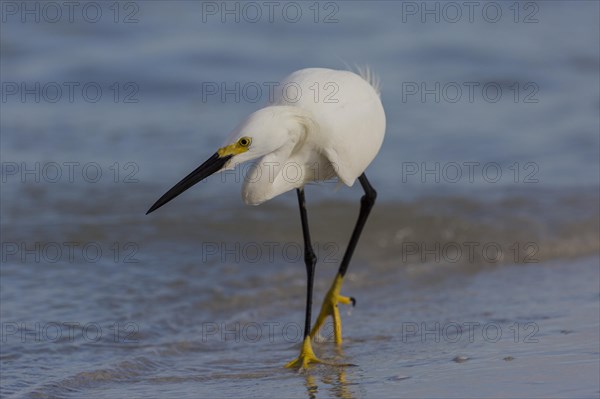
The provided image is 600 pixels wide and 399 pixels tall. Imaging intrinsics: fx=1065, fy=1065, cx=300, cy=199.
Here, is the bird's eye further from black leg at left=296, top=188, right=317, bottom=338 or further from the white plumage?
black leg at left=296, top=188, right=317, bottom=338

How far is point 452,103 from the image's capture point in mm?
13711

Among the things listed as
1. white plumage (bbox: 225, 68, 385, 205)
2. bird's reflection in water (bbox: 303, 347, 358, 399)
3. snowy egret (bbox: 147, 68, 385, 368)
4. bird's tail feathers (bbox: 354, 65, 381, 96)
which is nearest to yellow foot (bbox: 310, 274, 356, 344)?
snowy egret (bbox: 147, 68, 385, 368)

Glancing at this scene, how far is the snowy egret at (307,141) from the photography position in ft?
20.4

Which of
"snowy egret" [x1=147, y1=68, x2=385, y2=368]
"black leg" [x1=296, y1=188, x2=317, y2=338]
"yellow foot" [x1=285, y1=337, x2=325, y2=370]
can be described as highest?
"snowy egret" [x1=147, y1=68, x2=385, y2=368]

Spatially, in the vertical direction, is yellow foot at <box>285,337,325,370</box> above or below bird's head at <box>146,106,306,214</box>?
below

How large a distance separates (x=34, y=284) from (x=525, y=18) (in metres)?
12.0

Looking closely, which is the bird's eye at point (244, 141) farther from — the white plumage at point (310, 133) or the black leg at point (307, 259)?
the black leg at point (307, 259)

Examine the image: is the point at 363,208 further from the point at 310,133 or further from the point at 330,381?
the point at 330,381

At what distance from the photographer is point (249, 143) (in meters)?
6.20

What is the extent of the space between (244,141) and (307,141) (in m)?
0.65

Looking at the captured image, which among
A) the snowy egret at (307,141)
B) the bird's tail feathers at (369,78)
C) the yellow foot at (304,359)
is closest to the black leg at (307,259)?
the snowy egret at (307,141)

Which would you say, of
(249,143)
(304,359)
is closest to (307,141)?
(249,143)

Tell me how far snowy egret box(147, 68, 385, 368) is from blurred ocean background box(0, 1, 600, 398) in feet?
3.00

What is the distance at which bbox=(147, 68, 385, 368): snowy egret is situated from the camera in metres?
6.22
